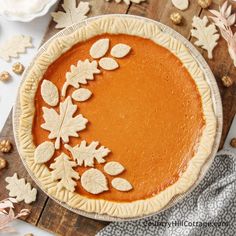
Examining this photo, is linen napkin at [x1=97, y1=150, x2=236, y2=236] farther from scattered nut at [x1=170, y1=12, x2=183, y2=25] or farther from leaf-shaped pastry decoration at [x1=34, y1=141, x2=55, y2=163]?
scattered nut at [x1=170, y1=12, x2=183, y2=25]

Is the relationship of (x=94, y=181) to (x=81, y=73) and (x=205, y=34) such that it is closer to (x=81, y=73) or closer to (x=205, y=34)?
(x=81, y=73)

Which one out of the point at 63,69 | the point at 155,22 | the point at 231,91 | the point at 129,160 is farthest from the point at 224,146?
the point at 63,69

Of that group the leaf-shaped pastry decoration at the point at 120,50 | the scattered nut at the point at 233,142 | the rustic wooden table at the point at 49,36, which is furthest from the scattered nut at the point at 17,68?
the scattered nut at the point at 233,142

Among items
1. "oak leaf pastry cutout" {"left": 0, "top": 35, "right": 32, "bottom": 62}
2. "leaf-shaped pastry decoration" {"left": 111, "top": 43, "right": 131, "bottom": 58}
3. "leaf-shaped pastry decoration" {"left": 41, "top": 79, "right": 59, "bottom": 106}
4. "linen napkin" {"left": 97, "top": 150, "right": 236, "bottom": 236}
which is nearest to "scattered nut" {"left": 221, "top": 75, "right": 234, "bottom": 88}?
"linen napkin" {"left": 97, "top": 150, "right": 236, "bottom": 236}

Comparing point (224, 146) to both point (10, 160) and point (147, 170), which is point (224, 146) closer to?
point (147, 170)

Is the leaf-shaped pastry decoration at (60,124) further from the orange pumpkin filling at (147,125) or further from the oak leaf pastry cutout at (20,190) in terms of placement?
the oak leaf pastry cutout at (20,190)

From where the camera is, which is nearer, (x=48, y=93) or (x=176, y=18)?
(x=48, y=93)

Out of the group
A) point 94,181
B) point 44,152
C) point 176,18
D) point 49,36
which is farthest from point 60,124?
point 176,18
